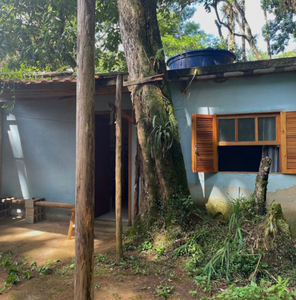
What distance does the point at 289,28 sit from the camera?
10.4m

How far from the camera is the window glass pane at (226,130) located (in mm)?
4844

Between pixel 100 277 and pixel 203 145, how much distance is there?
2.75 meters

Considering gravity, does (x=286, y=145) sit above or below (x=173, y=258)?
above

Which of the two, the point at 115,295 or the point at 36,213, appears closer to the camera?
the point at 115,295

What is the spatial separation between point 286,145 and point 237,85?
134 centimetres

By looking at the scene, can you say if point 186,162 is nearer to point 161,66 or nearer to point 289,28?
point 161,66

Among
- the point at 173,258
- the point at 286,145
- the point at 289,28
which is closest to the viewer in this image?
the point at 173,258

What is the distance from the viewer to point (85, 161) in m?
2.15

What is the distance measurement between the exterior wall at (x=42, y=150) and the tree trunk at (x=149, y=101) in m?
1.58

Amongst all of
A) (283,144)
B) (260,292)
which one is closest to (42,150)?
(283,144)

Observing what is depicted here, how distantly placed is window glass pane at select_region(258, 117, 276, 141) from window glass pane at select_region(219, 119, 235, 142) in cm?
45

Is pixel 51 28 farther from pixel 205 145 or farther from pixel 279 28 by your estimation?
pixel 279 28

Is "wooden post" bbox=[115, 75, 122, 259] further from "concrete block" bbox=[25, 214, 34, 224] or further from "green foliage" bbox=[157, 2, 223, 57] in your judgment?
"green foliage" bbox=[157, 2, 223, 57]

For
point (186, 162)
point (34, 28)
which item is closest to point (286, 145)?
point (186, 162)
